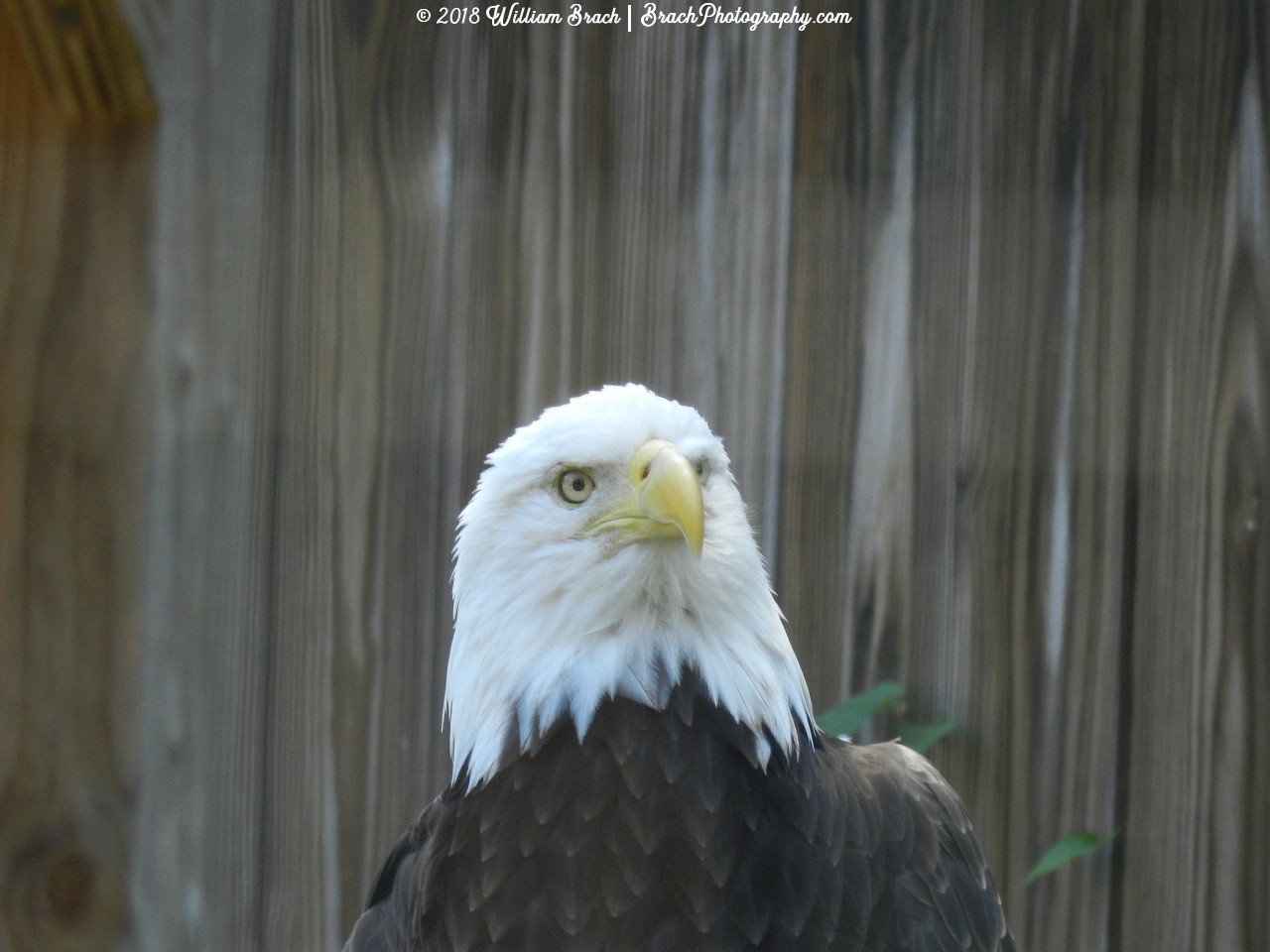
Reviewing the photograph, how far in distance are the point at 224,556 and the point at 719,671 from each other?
4.14 ft

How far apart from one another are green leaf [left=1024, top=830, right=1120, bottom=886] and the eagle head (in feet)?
2.68

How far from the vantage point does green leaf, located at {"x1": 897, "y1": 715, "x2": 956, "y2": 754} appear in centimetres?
233

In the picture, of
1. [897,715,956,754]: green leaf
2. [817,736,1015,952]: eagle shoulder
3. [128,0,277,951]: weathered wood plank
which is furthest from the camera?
[128,0,277,951]: weathered wood plank

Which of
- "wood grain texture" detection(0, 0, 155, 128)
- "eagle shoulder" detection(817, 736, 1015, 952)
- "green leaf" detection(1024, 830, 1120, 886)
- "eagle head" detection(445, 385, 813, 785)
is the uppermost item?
"wood grain texture" detection(0, 0, 155, 128)

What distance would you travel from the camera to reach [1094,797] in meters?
2.35

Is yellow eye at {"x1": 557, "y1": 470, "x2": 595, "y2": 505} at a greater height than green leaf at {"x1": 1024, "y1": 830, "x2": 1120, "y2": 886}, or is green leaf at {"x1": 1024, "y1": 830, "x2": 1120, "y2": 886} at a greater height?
yellow eye at {"x1": 557, "y1": 470, "x2": 595, "y2": 505}

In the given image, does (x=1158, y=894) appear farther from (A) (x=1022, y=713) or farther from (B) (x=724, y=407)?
(B) (x=724, y=407)

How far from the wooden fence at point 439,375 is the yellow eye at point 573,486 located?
0.76 meters

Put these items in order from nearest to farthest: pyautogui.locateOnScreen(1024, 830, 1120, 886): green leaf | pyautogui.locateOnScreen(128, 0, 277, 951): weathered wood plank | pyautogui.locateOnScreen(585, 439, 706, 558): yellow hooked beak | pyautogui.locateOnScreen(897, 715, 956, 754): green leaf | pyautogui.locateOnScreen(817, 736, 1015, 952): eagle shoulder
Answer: pyautogui.locateOnScreen(585, 439, 706, 558): yellow hooked beak < pyautogui.locateOnScreen(817, 736, 1015, 952): eagle shoulder < pyautogui.locateOnScreen(1024, 830, 1120, 886): green leaf < pyautogui.locateOnScreen(897, 715, 956, 754): green leaf < pyautogui.locateOnScreen(128, 0, 277, 951): weathered wood plank

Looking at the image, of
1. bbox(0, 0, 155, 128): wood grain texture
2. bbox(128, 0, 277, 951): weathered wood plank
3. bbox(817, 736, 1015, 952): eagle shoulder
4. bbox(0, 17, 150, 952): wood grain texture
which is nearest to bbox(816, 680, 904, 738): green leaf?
bbox(817, 736, 1015, 952): eagle shoulder

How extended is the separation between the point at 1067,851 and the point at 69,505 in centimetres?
219

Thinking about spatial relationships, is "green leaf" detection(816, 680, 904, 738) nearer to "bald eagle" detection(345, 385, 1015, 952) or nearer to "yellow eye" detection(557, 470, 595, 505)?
"bald eagle" detection(345, 385, 1015, 952)

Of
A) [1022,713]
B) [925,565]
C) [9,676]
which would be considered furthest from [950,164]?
[9,676]

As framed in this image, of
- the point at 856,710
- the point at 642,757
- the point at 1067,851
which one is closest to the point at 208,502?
the point at 642,757
